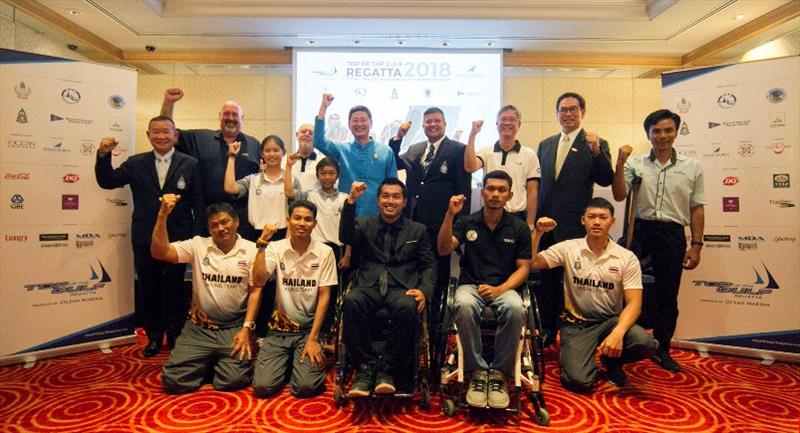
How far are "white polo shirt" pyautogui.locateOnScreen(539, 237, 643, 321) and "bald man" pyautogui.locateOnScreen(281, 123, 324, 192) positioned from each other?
6.10 feet

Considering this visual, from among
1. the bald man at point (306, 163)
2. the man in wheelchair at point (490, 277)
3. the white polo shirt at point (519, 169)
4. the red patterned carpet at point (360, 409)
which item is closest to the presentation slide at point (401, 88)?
the bald man at point (306, 163)

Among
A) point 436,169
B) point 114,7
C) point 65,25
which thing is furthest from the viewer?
point 65,25

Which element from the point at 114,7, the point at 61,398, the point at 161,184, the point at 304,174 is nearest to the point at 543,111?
the point at 304,174

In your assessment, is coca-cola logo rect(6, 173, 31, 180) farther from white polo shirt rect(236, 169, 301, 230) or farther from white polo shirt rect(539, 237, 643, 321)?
white polo shirt rect(539, 237, 643, 321)

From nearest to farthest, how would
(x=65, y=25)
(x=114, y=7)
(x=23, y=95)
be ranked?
(x=23, y=95) → (x=114, y=7) → (x=65, y=25)

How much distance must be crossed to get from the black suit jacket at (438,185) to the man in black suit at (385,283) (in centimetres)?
53

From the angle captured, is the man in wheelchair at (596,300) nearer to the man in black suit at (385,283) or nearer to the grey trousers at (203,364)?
the man in black suit at (385,283)

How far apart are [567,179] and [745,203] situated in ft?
4.71

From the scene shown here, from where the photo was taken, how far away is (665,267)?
312 cm

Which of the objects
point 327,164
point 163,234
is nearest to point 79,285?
point 163,234

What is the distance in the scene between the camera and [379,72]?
5504 mm

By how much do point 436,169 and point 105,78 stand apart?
8.83 ft

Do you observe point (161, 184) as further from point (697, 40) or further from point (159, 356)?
point (697, 40)

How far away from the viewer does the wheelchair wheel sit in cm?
233
